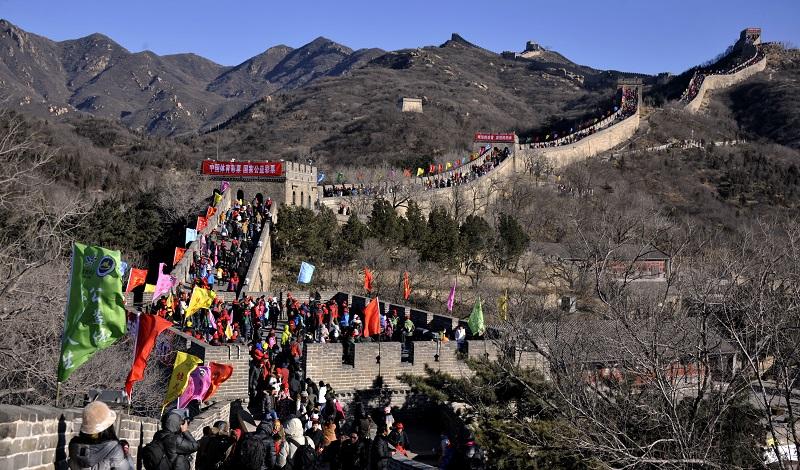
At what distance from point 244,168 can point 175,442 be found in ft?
126

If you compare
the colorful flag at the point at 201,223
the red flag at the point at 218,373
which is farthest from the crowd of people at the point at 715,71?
the red flag at the point at 218,373

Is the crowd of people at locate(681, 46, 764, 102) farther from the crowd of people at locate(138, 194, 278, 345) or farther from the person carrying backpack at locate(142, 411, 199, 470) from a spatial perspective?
the person carrying backpack at locate(142, 411, 199, 470)

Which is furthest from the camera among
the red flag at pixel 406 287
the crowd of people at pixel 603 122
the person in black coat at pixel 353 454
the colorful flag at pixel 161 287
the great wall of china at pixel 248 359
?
the crowd of people at pixel 603 122

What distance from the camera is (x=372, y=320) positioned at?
915 inches

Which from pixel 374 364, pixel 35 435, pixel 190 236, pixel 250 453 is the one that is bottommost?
pixel 374 364

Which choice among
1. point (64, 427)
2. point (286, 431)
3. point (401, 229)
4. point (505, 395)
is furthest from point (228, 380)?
point (401, 229)

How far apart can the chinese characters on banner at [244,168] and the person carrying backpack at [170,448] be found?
124ft

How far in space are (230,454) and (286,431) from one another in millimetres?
1658

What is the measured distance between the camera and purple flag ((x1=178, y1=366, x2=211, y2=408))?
621 inches

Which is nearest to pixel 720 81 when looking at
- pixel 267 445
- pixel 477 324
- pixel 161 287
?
pixel 477 324

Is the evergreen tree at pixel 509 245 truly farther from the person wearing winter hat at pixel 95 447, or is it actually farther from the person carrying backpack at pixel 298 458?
the person wearing winter hat at pixel 95 447

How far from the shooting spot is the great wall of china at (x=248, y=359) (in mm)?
7543

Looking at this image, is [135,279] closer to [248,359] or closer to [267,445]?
[248,359]

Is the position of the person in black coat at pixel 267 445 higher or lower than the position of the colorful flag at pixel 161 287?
lower
